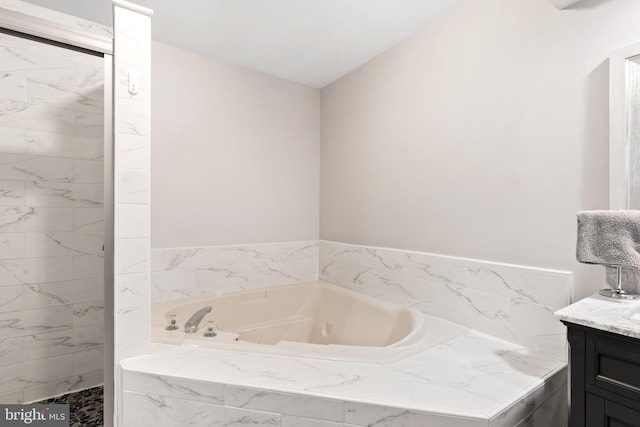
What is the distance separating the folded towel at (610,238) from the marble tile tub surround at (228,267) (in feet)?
6.66

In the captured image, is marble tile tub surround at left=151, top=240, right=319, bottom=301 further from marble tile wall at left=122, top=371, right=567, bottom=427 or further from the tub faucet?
marble tile wall at left=122, top=371, right=567, bottom=427

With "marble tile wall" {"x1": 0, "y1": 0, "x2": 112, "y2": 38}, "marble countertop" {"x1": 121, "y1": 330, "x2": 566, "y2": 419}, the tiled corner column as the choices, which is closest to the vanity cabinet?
"marble countertop" {"x1": 121, "y1": 330, "x2": 566, "y2": 419}

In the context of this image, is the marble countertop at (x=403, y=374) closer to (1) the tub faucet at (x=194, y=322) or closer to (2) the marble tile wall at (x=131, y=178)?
(2) the marble tile wall at (x=131, y=178)

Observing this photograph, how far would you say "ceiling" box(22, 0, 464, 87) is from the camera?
6.40 ft

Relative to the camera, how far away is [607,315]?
1.14m

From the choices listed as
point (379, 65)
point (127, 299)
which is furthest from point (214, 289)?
point (379, 65)

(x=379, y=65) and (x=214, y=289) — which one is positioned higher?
(x=379, y=65)

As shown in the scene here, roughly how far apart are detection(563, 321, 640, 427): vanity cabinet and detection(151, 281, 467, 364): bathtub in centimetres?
62

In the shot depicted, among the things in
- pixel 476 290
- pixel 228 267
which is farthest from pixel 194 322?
pixel 476 290

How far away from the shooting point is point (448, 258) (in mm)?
2012

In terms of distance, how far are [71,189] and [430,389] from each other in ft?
7.54

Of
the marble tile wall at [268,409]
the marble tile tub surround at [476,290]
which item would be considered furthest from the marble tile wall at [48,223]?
the marble tile tub surround at [476,290]

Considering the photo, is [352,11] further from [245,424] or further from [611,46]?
[245,424]

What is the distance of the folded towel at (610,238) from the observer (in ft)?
4.03
